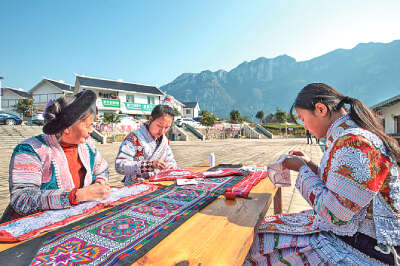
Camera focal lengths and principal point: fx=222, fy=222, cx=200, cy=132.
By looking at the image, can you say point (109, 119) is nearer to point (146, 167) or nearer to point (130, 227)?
point (146, 167)

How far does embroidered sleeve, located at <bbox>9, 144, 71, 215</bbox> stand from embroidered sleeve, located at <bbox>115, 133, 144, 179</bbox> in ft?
3.62

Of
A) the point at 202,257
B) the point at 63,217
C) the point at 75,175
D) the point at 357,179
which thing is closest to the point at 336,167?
the point at 357,179

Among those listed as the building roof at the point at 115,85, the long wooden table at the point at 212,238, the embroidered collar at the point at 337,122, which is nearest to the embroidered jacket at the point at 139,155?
the long wooden table at the point at 212,238

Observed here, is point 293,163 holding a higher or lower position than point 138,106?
lower

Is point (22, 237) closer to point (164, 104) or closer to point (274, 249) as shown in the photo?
point (274, 249)

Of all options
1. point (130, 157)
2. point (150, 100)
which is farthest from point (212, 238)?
point (150, 100)

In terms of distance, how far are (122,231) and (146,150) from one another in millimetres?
1731

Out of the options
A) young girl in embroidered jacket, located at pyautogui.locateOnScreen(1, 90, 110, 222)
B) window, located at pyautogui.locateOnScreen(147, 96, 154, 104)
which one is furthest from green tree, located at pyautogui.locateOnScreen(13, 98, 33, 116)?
young girl in embroidered jacket, located at pyautogui.locateOnScreen(1, 90, 110, 222)

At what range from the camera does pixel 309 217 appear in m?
1.47

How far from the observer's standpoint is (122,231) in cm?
109

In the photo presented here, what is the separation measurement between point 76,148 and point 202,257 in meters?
1.40

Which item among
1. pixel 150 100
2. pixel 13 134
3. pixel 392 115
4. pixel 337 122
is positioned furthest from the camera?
pixel 150 100

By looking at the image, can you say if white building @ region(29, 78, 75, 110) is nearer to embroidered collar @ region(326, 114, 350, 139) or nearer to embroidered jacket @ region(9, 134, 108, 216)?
embroidered jacket @ region(9, 134, 108, 216)

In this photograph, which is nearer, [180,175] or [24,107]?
[180,175]
